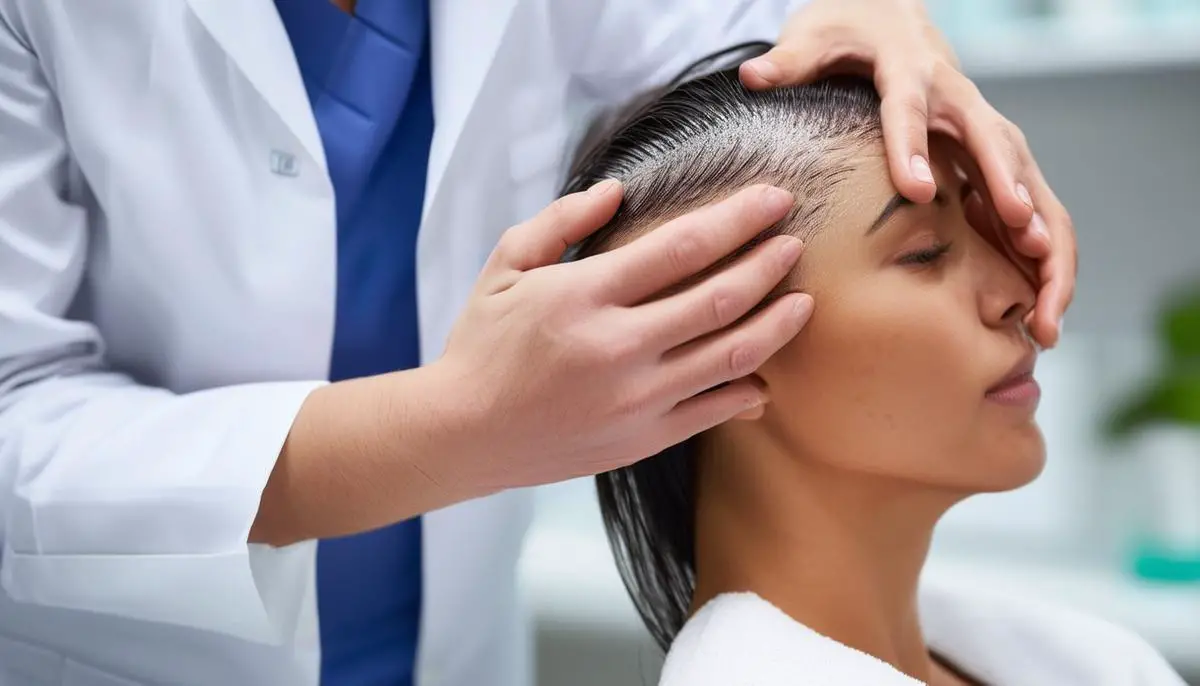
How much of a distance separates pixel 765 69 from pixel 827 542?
379 millimetres

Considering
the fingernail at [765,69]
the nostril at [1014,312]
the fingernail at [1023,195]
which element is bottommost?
the nostril at [1014,312]

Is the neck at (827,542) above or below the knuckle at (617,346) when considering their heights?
below

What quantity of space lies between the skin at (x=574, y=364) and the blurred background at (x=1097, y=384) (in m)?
0.83

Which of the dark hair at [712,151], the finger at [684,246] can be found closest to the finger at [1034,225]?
the dark hair at [712,151]

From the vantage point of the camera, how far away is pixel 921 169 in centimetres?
78

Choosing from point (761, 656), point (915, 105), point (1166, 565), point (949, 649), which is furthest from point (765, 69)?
point (1166, 565)

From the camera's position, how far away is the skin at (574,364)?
2.26ft

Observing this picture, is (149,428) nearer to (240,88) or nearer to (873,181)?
(240,88)

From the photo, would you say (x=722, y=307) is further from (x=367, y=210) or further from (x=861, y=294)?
(x=367, y=210)

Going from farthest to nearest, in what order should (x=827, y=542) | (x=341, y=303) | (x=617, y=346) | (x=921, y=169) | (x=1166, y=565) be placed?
(x=1166, y=565) → (x=341, y=303) → (x=827, y=542) → (x=921, y=169) → (x=617, y=346)

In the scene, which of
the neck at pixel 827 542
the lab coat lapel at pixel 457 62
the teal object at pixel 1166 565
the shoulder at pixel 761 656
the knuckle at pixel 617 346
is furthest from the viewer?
the teal object at pixel 1166 565

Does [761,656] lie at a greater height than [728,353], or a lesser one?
lesser

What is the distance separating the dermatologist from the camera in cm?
72

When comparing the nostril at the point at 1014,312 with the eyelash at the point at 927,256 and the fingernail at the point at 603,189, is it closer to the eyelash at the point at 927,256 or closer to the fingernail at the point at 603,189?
the eyelash at the point at 927,256
